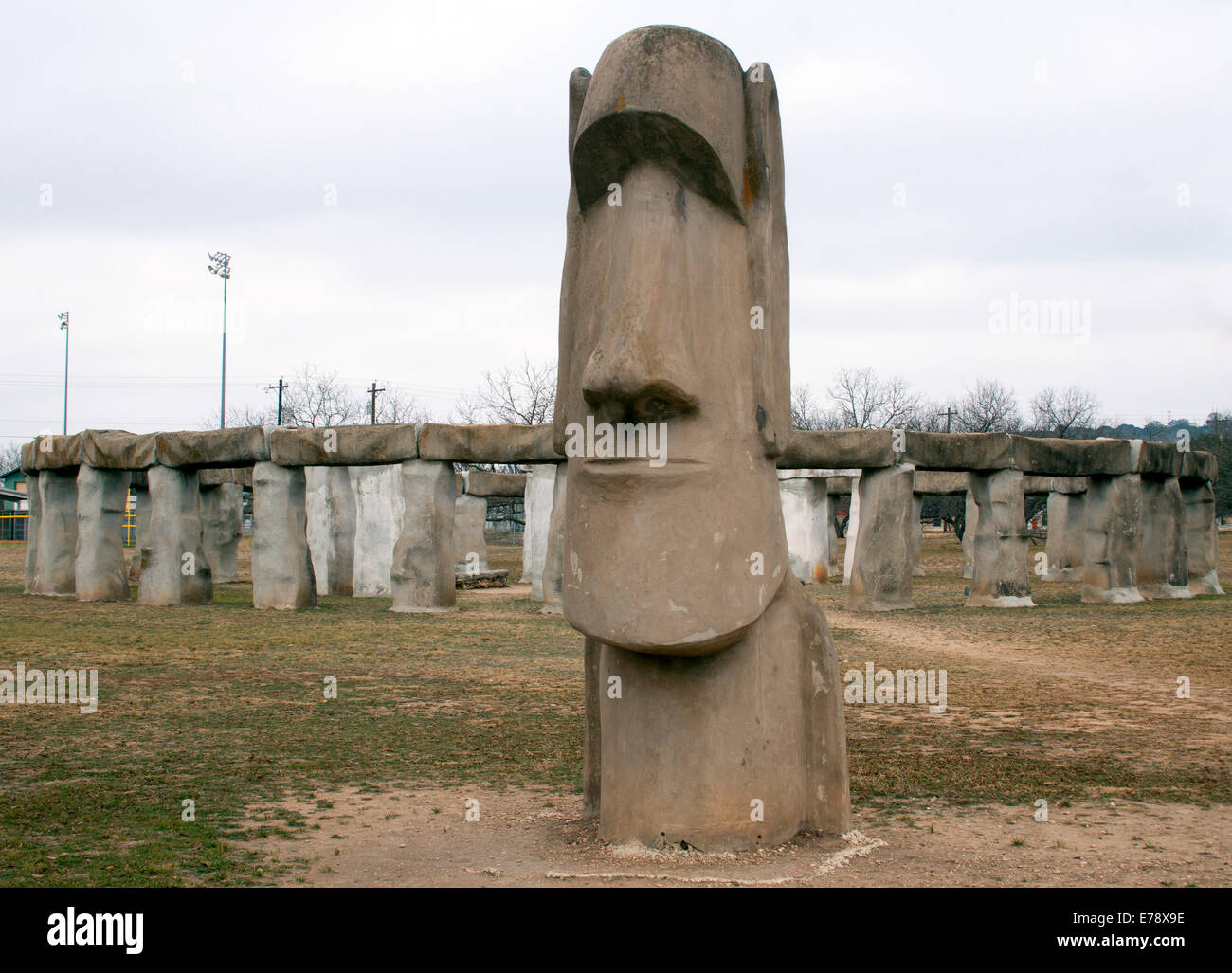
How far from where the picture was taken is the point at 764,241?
214 inches

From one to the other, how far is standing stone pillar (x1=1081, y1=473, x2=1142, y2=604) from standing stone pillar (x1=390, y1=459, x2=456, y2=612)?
10.7m

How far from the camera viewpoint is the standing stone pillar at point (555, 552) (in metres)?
17.9

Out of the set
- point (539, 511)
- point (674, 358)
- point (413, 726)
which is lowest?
point (413, 726)

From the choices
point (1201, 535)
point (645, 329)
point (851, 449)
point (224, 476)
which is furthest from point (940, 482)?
point (645, 329)

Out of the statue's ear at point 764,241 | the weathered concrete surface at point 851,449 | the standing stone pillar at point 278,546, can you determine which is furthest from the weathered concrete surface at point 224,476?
the statue's ear at point 764,241

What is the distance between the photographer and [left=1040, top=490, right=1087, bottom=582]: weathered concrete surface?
27.5 meters

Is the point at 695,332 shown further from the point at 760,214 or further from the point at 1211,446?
the point at 1211,446

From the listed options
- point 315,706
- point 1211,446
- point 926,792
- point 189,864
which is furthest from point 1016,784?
point 1211,446

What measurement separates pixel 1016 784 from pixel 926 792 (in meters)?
0.59

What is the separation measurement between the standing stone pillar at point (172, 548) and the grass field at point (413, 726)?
2.91m

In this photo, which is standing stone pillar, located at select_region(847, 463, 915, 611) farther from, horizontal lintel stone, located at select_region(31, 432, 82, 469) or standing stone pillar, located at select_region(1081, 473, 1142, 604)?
horizontal lintel stone, located at select_region(31, 432, 82, 469)

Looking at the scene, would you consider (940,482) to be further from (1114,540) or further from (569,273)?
(569,273)

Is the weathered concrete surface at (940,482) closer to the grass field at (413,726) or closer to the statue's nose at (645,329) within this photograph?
the grass field at (413,726)

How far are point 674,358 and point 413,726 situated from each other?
4.86 metres
